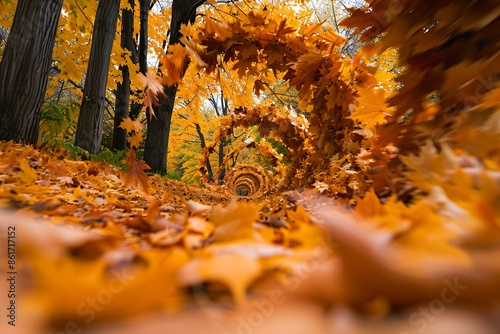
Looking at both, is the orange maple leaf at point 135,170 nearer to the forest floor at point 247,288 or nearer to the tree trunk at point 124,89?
the forest floor at point 247,288

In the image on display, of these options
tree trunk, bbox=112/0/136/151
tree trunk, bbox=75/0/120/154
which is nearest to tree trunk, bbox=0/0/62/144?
tree trunk, bbox=75/0/120/154

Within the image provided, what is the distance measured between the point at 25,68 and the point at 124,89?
12.1 ft

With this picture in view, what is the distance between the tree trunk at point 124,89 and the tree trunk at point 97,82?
207 centimetres

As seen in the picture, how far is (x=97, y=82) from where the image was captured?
386cm

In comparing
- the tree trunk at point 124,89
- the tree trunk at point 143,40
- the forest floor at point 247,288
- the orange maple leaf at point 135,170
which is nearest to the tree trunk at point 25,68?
the orange maple leaf at point 135,170

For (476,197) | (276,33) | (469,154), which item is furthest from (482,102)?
(276,33)

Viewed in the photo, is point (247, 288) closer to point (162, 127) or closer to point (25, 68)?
point (25, 68)

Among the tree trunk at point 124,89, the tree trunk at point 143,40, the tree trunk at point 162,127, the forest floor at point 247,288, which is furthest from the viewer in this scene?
the tree trunk at point 124,89

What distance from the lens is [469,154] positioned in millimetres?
651

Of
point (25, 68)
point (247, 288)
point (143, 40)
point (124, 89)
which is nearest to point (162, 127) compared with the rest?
point (124, 89)

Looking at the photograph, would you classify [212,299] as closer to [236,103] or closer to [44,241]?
[44,241]

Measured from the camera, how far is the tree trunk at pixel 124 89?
609cm

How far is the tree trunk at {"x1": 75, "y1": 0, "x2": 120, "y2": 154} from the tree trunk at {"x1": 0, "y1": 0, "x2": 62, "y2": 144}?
47.5 inches

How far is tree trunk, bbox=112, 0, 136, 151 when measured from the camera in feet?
20.0
